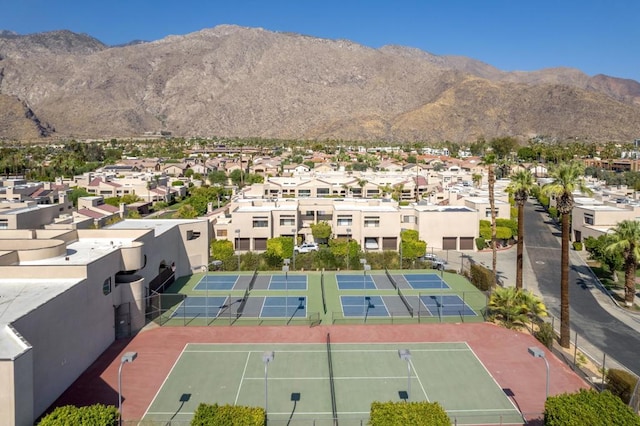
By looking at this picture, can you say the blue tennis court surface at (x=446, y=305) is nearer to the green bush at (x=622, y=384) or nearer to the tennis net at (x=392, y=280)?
the tennis net at (x=392, y=280)

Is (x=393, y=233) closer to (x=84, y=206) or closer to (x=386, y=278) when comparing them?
(x=386, y=278)

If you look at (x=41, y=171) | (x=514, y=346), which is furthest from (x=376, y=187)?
(x=41, y=171)

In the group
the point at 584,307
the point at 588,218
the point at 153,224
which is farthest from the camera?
the point at 588,218

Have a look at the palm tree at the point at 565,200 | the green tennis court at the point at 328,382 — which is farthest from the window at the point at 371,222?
the palm tree at the point at 565,200

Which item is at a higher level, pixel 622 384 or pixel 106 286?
pixel 106 286

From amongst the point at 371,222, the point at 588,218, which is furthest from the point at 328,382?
the point at 588,218

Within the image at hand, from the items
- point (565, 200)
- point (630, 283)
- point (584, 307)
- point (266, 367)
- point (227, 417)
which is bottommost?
point (584, 307)

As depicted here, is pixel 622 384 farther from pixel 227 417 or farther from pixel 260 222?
pixel 260 222
